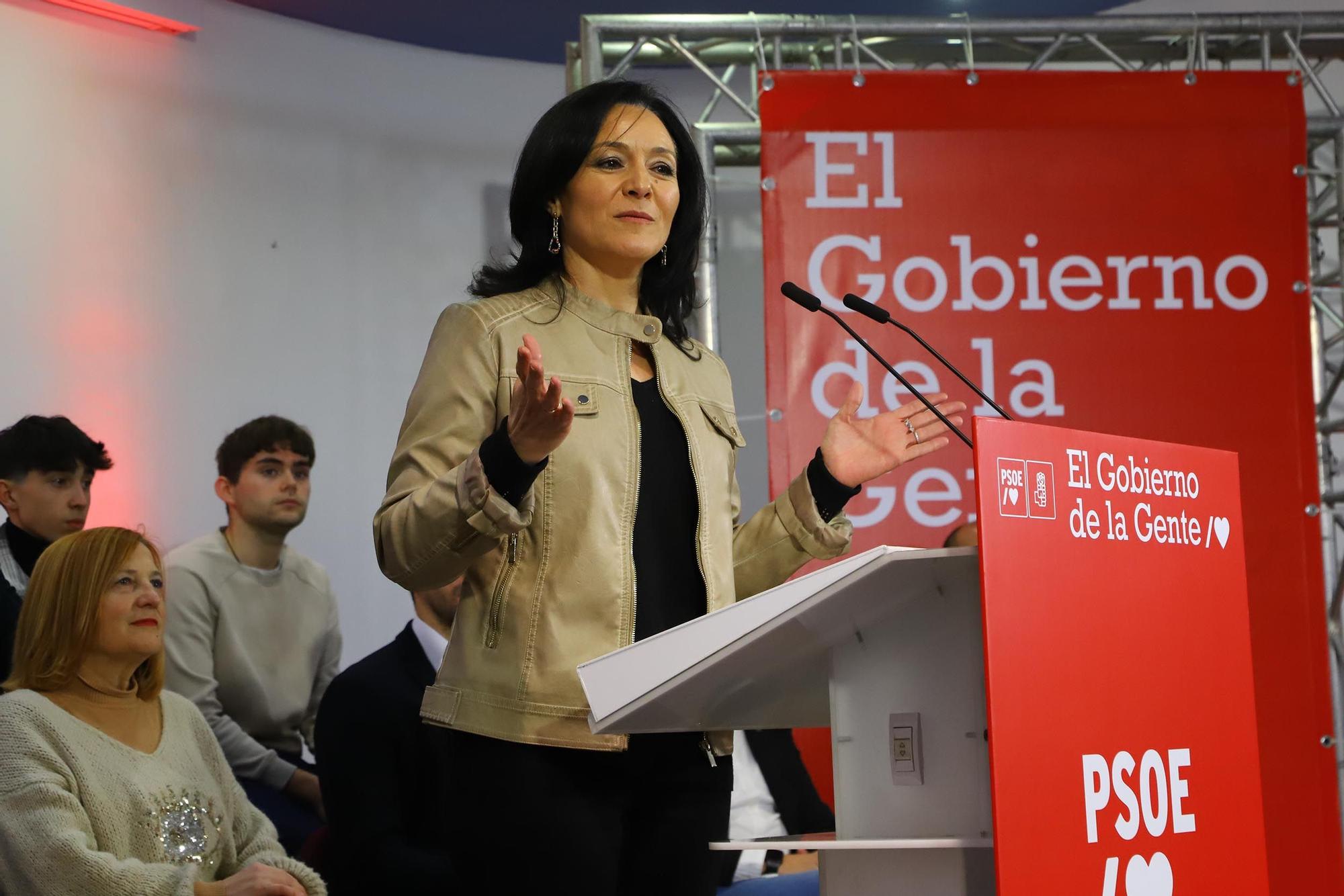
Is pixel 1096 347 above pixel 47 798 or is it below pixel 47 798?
above

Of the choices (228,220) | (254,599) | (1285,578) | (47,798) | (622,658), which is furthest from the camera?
(228,220)

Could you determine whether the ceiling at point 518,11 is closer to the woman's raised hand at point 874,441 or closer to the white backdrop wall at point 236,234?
the white backdrop wall at point 236,234

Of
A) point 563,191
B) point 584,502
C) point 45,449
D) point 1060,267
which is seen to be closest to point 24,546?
point 45,449

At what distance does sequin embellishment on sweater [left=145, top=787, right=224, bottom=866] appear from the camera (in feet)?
8.48

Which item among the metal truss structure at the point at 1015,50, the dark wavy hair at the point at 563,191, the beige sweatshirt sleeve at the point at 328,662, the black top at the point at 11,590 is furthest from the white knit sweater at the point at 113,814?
the metal truss structure at the point at 1015,50

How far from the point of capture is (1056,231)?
3652 mm

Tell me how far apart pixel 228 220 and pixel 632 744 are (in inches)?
160

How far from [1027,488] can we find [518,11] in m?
4.56

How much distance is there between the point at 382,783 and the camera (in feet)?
9.86

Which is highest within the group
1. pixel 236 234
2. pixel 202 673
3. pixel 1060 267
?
pixel 236 234

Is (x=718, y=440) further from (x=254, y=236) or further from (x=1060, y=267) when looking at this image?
(x=254, y=236)

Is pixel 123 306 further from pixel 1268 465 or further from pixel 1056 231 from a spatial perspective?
pixel 1268 465

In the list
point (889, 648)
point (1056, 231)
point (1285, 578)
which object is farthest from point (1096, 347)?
point (889, 648)

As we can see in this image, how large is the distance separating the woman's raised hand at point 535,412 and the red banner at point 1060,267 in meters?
2.11
